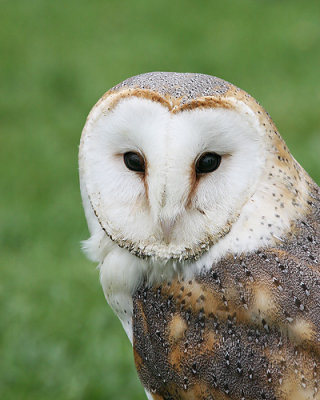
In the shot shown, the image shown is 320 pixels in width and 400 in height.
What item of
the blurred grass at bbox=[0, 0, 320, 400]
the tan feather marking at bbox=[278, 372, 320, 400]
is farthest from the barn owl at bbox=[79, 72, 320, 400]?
the blurred grass at bbox=[0, 0, 320, 400]

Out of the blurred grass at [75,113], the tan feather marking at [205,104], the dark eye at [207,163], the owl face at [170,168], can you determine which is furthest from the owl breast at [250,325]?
the blurred grass at [75,113]

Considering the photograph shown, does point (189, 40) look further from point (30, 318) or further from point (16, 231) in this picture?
point (30, 318)

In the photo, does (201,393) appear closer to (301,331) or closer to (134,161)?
(301,331)

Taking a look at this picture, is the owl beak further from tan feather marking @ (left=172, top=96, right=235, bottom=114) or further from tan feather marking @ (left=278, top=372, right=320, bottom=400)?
tan feather marking @ (left=278, top=372, right=320, bottom=400)

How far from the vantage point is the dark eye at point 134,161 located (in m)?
2.05

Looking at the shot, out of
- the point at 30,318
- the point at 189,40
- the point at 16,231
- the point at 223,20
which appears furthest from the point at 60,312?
the point at 223,20

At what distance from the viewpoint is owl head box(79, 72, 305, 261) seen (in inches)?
77.9

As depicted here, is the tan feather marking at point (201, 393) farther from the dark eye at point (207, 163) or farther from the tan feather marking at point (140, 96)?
the tan feather marking at point (140, 96)

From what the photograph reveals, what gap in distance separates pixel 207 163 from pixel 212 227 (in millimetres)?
185

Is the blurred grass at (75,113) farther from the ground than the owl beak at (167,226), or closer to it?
closer to it

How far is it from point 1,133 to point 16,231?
4.95 feet

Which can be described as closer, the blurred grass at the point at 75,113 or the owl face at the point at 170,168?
the owl face at the point at 170,168

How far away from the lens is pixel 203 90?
6.65ft

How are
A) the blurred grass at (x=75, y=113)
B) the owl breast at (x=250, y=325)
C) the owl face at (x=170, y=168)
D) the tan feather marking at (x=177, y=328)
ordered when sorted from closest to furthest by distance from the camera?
the owl face at (x=170, y=168)
the owl breast at (x=250, y=325)
the tan feather marking at (x=177, y=328)
the blurred grass at (x=75, y=113)
